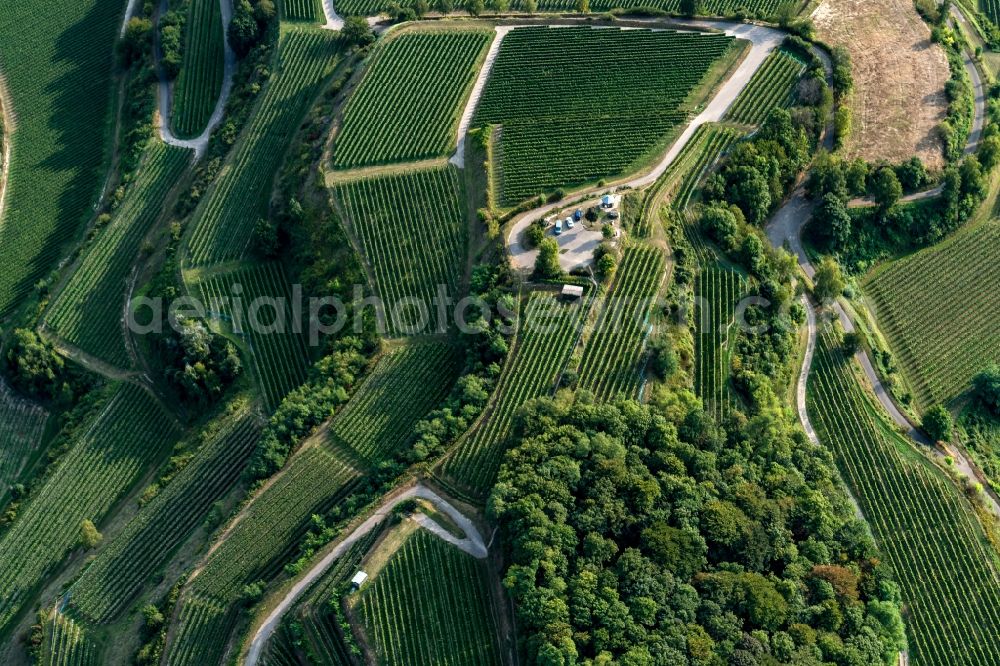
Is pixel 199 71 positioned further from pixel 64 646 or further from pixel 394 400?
pixel 64 646

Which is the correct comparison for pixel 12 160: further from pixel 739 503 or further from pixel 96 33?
pixel 739 503

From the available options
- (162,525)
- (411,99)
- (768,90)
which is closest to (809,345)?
(768,90)

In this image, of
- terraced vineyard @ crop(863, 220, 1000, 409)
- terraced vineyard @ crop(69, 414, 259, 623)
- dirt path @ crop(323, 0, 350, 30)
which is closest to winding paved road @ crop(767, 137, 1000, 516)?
terraced vineyard @ crop(863, 220, 1000, 409)

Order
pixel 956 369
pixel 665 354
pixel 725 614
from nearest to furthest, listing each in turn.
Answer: pixel 725 614 → pixel 665 354 → pixel 956 369

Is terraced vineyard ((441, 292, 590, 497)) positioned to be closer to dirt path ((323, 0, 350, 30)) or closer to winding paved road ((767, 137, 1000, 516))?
winding paved road ((767, 137, 1000, 516))

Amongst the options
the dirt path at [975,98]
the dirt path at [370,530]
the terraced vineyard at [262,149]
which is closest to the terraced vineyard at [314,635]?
the dirt path at [370,530]

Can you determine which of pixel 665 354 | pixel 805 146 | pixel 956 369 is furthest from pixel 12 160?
pixel 956 369

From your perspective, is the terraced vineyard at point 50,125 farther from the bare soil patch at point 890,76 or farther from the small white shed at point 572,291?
the bare soil patch at point 890,76
